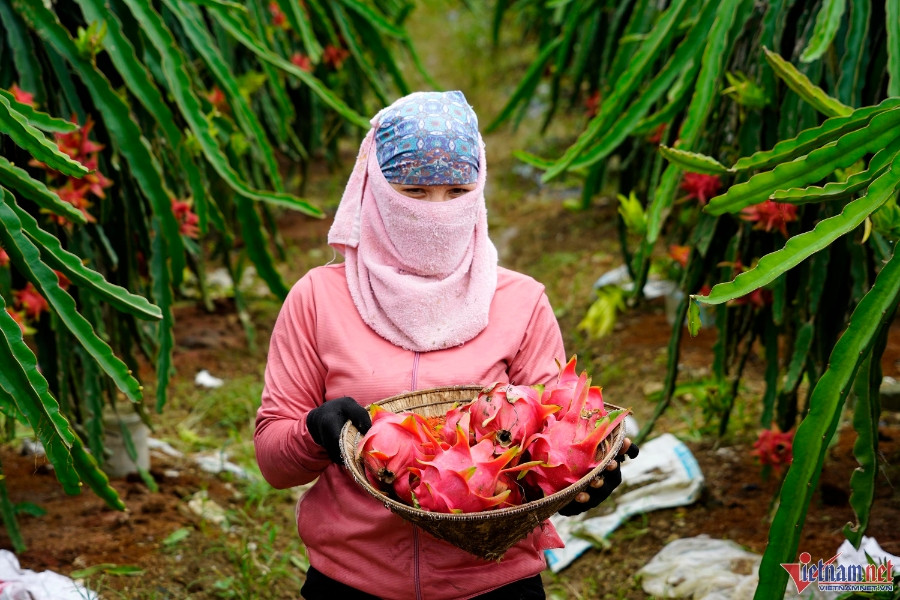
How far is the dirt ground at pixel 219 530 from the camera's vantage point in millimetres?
3072

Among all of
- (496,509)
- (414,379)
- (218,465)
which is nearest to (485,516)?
(496,509)

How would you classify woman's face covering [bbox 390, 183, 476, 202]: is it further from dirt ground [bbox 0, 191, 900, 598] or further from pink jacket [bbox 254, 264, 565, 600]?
dirt ground [bbox 0, 191, 900, 598]

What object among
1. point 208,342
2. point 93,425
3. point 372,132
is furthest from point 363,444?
point 208,342

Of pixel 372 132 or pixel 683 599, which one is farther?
pixel 683 599

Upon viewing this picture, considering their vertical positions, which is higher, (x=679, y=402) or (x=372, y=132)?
(x=372, y=132)

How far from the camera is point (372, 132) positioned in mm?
2137

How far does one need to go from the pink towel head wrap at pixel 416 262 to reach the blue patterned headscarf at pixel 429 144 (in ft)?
0.14

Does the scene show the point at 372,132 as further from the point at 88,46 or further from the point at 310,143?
the point at 310,143

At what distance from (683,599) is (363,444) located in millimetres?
1722

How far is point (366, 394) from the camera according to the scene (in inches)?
79.4

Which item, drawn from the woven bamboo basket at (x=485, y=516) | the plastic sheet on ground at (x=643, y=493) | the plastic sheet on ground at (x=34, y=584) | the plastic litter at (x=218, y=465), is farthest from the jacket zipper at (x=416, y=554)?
the plastic litter at (x=218, y=465)

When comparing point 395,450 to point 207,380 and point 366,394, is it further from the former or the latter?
point 207,380

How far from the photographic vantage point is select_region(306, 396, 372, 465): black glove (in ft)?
5.96

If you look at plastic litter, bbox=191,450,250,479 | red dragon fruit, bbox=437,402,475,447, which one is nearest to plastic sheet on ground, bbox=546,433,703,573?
plastic litter, bbox=191,450,250,479
